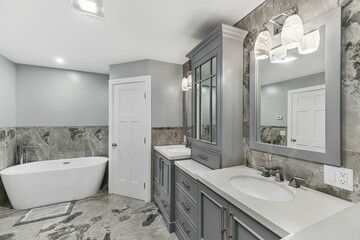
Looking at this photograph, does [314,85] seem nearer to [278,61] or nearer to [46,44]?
[278,61]

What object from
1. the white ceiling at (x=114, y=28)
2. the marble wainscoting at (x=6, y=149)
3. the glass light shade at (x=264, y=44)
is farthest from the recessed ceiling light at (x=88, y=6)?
the marble wainscoting at (x=6, y=149)

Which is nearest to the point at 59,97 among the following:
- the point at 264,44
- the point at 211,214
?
the point at 211,214

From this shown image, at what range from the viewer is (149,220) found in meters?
2.34

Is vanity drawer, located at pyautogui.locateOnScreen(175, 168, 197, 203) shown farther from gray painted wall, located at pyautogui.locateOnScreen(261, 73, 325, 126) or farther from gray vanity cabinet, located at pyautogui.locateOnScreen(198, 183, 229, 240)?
gray painted wall, located at pyautogui.locateOnScreen(261, 73, 325, 126)

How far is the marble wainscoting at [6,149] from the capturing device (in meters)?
2.70

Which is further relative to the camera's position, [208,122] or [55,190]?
[55,190]

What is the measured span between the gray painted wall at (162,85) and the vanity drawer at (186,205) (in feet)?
4.33

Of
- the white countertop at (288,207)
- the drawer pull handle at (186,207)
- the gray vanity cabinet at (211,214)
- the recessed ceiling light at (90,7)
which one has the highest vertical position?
the recessed ceiling light at (90,7)

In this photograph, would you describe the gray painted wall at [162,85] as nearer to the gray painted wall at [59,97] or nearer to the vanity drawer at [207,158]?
the gray painted wall at [59,97]

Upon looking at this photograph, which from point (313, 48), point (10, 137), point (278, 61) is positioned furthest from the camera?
point (10, 137)

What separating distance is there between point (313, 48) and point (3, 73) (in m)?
4.17

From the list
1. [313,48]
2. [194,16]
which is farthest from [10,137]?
[313,48]

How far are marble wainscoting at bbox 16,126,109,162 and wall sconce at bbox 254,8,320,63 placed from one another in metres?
3.50

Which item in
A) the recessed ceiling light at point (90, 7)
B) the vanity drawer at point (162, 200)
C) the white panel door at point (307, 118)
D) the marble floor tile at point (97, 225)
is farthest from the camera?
the vanity drawer at point (162, 200)
